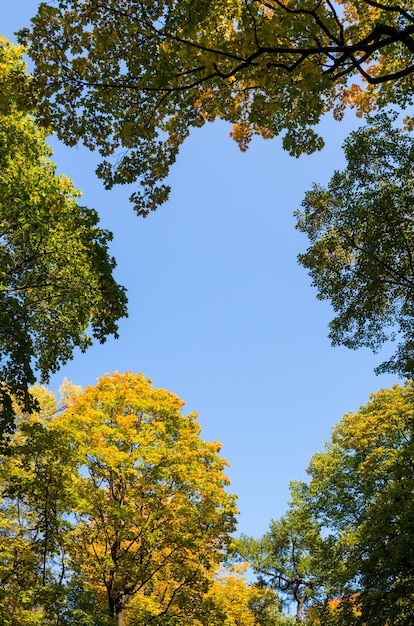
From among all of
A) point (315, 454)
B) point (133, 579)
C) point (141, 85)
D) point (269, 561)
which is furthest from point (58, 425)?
point (269, 561)

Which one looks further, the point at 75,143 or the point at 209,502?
the point at 209,502

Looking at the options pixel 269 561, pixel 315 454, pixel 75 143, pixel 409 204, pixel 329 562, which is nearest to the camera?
pixel 75 143

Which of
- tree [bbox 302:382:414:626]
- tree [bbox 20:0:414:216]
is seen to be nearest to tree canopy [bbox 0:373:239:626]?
tree [bbox 302:382:414:626]

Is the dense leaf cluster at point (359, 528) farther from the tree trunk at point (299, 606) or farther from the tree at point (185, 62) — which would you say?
the tree at point (185, 62)

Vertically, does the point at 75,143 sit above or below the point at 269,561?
above

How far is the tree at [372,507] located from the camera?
386 inches

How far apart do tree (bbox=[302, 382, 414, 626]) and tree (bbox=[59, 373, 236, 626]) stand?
4031mm

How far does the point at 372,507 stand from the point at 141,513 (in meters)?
6.62

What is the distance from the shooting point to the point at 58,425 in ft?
39.7

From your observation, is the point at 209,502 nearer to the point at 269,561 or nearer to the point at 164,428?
the point at 164,428

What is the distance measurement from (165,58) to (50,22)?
1.65m

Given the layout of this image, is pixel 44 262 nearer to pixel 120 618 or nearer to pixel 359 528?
pixel 120 618

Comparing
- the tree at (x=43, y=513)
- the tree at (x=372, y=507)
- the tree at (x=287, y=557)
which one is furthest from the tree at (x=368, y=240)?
the tree at (x=287, y=557)

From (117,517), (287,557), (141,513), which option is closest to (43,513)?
(117,517)
